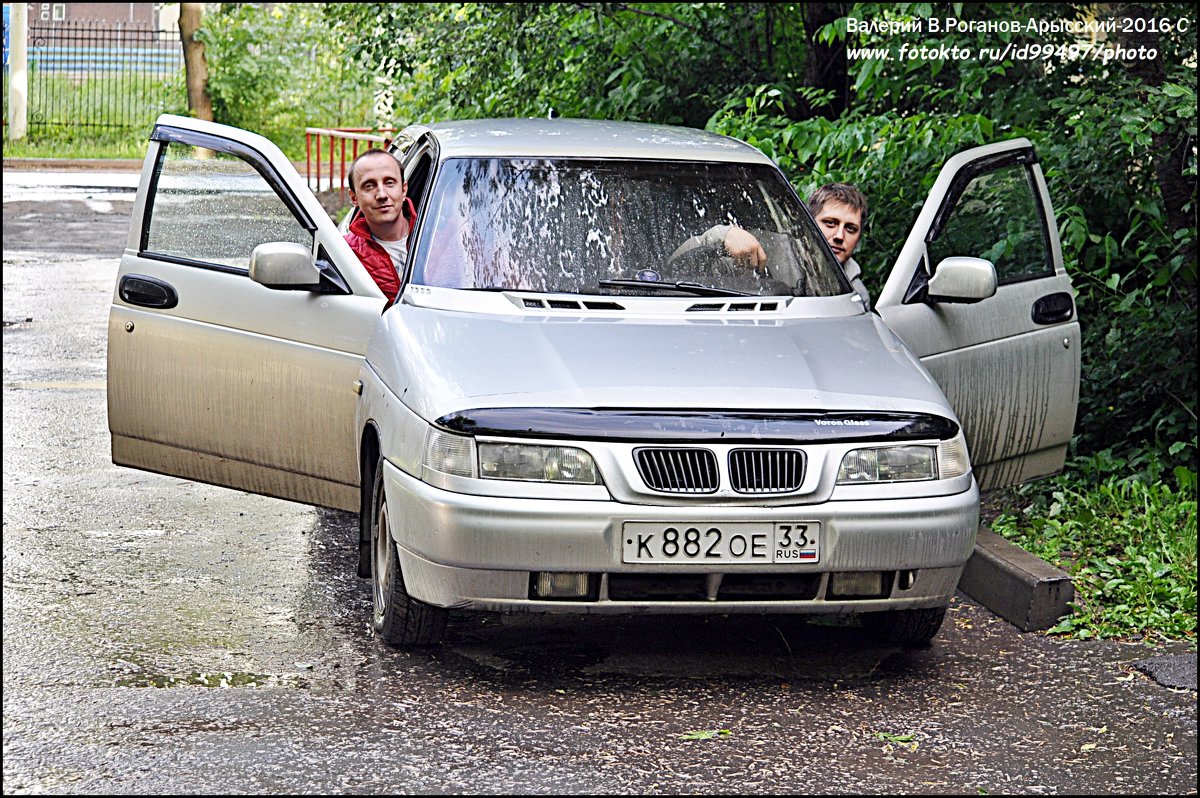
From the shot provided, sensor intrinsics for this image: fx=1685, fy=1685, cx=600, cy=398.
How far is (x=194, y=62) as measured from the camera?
105 feet

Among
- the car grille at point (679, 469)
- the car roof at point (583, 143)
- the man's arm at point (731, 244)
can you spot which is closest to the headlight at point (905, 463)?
the car grille at point (679, 469)

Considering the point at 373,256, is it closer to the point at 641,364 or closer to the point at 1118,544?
the point at 641,364

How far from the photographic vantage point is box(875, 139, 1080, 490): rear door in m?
6.14

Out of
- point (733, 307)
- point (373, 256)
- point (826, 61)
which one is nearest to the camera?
point (733, 307)

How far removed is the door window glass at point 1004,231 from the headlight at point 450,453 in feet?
8.02

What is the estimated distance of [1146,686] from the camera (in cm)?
526

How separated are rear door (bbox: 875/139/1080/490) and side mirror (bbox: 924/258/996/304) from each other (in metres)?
0.16

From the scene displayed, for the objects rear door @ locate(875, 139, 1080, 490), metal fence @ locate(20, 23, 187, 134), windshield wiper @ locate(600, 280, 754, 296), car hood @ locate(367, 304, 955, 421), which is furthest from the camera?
metal fence @ locate(20, 23, 187, 134)

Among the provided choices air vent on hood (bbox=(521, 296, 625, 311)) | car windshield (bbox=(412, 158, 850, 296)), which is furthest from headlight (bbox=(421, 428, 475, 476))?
car windshield (bbox=(412, 158, 850, 296))

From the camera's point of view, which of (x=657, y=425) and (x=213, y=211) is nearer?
(x=657, y=425)

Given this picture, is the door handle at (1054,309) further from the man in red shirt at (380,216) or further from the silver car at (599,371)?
the man in red shirt at (380,216)

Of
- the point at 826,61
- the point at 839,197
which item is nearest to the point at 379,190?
the point at 839,197

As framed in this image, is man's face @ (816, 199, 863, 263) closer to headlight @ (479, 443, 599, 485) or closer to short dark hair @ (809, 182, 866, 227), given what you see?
short dark hair @ (809, 182, 866, 227)

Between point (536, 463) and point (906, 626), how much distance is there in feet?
4.92
